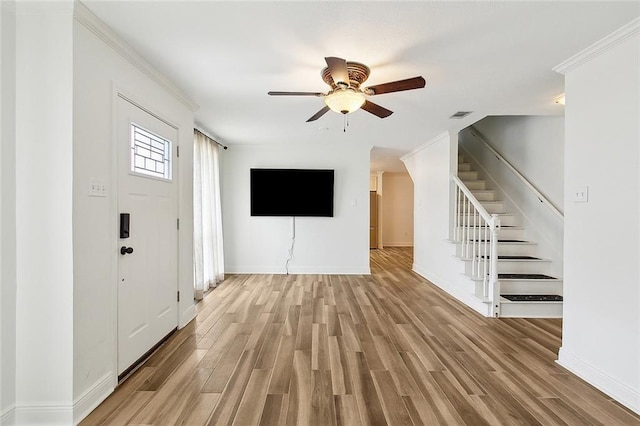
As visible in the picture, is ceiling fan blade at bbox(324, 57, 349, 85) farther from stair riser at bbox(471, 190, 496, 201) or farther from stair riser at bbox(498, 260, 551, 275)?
stair riser at bbox(471, 190, 496, 201)

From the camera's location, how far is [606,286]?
2.02m

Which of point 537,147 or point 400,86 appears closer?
point 400,86

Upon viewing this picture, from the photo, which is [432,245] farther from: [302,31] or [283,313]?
[302,31]

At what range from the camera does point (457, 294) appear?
13.4 ft

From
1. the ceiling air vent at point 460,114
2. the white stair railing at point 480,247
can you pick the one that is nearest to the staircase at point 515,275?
the white stair railing at point 480,247

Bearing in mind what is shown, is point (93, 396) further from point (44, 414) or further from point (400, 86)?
point (400, 86)

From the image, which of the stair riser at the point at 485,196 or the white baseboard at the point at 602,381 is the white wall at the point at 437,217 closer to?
the stair riser at the point at 485,196

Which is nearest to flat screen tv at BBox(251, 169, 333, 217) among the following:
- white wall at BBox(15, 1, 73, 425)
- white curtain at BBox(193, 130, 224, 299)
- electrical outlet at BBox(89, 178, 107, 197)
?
white curtain at BBox(193, 130, 224, 299)

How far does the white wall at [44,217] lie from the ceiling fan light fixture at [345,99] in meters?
1.63

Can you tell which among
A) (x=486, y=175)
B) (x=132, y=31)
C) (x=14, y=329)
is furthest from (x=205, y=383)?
(x=486, y=175)

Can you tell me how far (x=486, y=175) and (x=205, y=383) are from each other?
5436 millimetres

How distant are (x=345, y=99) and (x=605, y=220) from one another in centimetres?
199

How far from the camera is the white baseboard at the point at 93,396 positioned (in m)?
1.70

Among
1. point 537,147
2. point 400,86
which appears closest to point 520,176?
point 537,147
